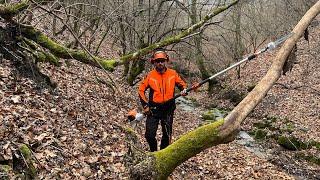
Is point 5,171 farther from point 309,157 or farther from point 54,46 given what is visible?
point 309,157

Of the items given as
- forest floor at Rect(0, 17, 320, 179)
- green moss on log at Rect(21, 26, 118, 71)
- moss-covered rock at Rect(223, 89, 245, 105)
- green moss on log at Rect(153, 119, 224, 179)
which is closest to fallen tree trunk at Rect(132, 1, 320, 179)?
green moss on log at Rect(153, 119, 224, 179)

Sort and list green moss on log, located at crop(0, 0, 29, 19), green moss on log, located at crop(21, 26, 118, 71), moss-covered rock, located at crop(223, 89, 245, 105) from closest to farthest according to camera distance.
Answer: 1. green moss on log, located at crop(0, 0, 29, 19)
2. green moss on log, located at crop(21, 26, 118, 71)
3. moss-covered rock, located at crop(223, 89, 245, 105)

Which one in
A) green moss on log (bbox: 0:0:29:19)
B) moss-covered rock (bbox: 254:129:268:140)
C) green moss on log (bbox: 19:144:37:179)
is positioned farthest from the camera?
moss-covered rock (bbox: 254:129:268:140)

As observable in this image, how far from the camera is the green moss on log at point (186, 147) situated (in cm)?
541

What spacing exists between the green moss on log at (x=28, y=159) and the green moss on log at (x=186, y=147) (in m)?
1.64

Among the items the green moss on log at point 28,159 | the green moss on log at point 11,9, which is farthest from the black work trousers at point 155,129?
the green moss on log at point 11,9

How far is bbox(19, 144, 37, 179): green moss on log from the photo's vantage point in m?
4.92

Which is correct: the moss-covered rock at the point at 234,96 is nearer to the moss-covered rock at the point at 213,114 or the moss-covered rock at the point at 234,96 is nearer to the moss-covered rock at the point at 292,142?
the moss-covered rock at the point at 213,114

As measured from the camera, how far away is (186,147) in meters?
5.51

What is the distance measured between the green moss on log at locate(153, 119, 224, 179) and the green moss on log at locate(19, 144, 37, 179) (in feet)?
5.38

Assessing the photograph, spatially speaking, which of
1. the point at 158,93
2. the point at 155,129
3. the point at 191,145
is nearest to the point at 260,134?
the point at 155,129

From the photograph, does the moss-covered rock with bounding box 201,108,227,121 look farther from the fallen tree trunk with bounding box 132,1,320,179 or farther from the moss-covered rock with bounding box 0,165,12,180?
the moss-covered rock with bounding box 0,165,12,180

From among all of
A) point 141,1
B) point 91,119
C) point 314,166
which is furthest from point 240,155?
point 141,1

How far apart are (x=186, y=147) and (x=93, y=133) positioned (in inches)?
101
